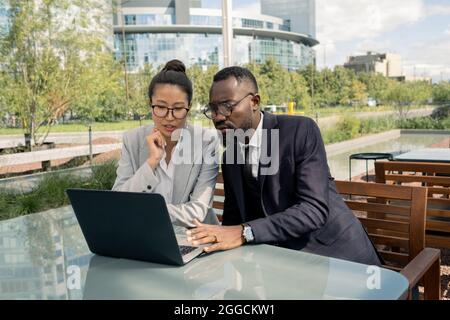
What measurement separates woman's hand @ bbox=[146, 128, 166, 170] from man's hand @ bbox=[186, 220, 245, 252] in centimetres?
51

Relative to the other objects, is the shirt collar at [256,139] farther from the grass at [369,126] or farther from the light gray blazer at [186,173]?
the grass at [369,126]

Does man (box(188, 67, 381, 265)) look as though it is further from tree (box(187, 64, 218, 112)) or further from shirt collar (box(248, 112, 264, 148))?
tree (box(187, 64, 218, 112))

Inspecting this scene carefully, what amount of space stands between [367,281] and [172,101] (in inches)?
45.4

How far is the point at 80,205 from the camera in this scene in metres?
1.40

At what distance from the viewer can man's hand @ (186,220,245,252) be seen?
1502 millimetres

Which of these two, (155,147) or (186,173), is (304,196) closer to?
(186,173)

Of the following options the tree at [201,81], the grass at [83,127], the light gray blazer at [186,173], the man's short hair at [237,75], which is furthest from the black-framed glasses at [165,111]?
the tree at [201,81]

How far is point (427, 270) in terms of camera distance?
1604mm

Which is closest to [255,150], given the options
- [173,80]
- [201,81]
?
[173,80]

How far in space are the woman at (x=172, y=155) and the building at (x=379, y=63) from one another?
8095 centimetres

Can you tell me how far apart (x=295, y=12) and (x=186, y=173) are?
65840 millimetres

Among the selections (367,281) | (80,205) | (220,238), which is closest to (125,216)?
(80,205)

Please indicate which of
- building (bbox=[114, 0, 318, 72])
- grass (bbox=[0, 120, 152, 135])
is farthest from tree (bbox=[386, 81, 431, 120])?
building (bbox=[114, 0, 318, 72])
